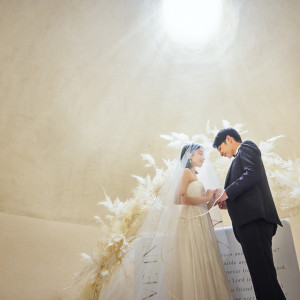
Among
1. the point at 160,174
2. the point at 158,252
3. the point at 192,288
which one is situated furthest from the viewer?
the point at 160,174

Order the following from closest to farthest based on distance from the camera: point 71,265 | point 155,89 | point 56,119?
point 71,265 < point 56,119 < point 155,89

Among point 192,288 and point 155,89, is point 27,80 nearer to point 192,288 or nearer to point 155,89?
point 155,89

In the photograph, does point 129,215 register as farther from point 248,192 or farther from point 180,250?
point 248,192

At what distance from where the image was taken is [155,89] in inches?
320

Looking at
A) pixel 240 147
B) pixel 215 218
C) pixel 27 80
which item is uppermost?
pixel 27 80

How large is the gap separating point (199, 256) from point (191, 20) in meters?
6.10

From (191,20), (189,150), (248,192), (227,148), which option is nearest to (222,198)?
(248,192)

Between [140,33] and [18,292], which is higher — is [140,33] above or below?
above

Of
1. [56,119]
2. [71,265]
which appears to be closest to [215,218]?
[71,265]

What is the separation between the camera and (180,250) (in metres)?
3.70

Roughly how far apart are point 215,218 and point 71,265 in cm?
365

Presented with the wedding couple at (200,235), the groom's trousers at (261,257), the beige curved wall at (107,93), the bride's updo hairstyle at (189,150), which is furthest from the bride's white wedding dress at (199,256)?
the beige curved wall at (107,93)

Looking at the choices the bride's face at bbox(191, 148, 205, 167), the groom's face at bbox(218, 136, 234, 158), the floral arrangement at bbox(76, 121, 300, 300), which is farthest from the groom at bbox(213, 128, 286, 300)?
the floral arrangement at bbox(76, 121, 300, 300)

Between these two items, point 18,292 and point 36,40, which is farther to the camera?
point 36,40
